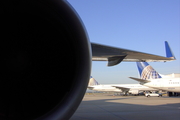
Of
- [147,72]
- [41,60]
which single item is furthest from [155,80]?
[41,60]

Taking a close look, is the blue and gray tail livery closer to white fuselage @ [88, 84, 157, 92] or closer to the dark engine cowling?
white fuselage @ [88, 84, 157, 92]

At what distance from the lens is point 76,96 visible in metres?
2.29

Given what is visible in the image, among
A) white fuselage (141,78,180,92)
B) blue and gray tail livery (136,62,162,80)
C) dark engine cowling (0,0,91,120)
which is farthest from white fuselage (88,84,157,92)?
dark engine cowling (0,0,91,120)

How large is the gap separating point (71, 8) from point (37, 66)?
3.39ft

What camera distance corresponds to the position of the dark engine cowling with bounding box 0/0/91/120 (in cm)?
225

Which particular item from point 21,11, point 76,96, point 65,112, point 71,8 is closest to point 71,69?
point 76,96

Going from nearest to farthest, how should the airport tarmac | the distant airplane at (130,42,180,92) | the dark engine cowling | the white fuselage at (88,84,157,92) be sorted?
the dark engine cowling
the airport tarmac
the distant airplane at (130,42,180,92)
the white fuselage at (88,84,157,92)

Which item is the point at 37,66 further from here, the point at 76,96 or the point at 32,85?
the point at 76,96

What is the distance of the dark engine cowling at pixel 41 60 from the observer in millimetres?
2250

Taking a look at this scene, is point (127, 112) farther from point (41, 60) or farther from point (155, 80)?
point (155, 80)

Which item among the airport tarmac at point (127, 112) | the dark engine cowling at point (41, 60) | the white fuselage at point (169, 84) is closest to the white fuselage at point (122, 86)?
the white fuselage at point (169, 84)

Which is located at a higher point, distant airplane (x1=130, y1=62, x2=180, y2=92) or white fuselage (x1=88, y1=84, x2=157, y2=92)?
distant airplane (x1=130, y1=62, x2=180, y2=92)

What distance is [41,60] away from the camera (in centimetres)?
272

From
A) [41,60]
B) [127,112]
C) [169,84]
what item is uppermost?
[169,84]
